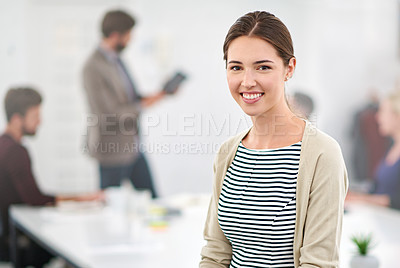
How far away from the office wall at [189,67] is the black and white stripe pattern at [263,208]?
127 inches

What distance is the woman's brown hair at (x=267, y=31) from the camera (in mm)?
1124

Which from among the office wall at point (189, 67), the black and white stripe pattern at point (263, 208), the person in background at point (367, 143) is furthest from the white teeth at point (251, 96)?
the person in background at point (367, 143)

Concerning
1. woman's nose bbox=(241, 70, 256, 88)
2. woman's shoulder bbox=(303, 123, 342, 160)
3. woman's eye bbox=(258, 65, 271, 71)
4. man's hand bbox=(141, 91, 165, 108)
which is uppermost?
woman's eye bbox=(258, 65, 271, 71)

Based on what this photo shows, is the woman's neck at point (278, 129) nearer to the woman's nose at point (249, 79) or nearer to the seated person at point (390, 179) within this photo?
the woman's nose at point (249, 79)

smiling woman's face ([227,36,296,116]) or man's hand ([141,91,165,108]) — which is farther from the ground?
smiling woman's face ([227,36,296,116])

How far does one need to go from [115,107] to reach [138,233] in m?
1.76

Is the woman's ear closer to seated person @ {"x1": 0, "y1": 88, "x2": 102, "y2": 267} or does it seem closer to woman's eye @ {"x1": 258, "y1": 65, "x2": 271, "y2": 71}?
woman's eye @ {"x1": 258, "y1": 65, "x2": 271, "y2": 71}

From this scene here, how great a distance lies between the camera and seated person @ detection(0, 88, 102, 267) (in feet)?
10.9

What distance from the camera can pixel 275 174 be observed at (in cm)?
117

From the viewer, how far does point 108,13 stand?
431 centimetres

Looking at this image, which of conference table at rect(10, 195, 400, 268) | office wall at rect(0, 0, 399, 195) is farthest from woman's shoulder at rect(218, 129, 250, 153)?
office wall at rect(0, 0, 399, 195)

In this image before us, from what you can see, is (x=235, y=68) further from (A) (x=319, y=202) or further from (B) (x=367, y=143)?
(B) (x=367, y=143)

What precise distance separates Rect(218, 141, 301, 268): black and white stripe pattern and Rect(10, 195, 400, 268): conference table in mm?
666

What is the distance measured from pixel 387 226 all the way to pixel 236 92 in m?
1.73
